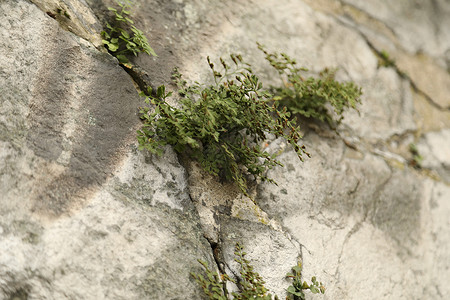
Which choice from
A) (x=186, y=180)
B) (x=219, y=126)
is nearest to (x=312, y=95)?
(x=219, y=126)

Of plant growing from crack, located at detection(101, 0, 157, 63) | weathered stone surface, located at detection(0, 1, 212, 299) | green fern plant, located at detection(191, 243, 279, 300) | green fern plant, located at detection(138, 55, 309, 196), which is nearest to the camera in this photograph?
weathered stone surface, located at detection(0, 1, 212, 299)

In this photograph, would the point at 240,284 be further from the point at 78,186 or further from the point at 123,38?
the point at 123,38

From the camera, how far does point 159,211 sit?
5.46 ft

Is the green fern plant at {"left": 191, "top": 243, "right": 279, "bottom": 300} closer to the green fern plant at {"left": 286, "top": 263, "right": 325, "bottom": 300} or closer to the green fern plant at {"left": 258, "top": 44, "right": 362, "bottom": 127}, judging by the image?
the green fern plant at {"left": 286, "top": 263, "right": 325, "bottom": 300}

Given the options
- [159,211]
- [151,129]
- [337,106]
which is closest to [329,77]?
[337,106]

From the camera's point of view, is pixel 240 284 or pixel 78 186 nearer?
pixel 78 186

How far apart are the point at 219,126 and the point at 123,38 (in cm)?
59

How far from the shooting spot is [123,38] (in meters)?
1.88

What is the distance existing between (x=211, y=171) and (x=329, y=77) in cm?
92

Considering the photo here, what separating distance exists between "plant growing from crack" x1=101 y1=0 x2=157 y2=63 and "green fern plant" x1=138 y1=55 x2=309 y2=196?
8.2 inches

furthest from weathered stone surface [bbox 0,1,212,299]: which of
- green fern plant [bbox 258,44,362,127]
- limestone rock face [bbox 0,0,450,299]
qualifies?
green fern plant [bbox 258,44,362,127]

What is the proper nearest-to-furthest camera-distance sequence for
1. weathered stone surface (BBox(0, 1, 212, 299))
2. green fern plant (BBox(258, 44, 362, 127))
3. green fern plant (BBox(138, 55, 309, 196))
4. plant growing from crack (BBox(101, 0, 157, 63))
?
weathered stone surface (BBox(0, 1, 212, 299))
green fern plant (BBox(138, 55, 309, 196))
plant growing from crack (BBox(101, 0, 157, 63))
green fern plant (BBox(258, 44, 362, 127))

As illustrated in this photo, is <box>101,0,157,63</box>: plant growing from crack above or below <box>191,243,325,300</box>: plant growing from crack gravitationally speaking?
above

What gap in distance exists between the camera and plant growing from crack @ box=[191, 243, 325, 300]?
1548 mm
